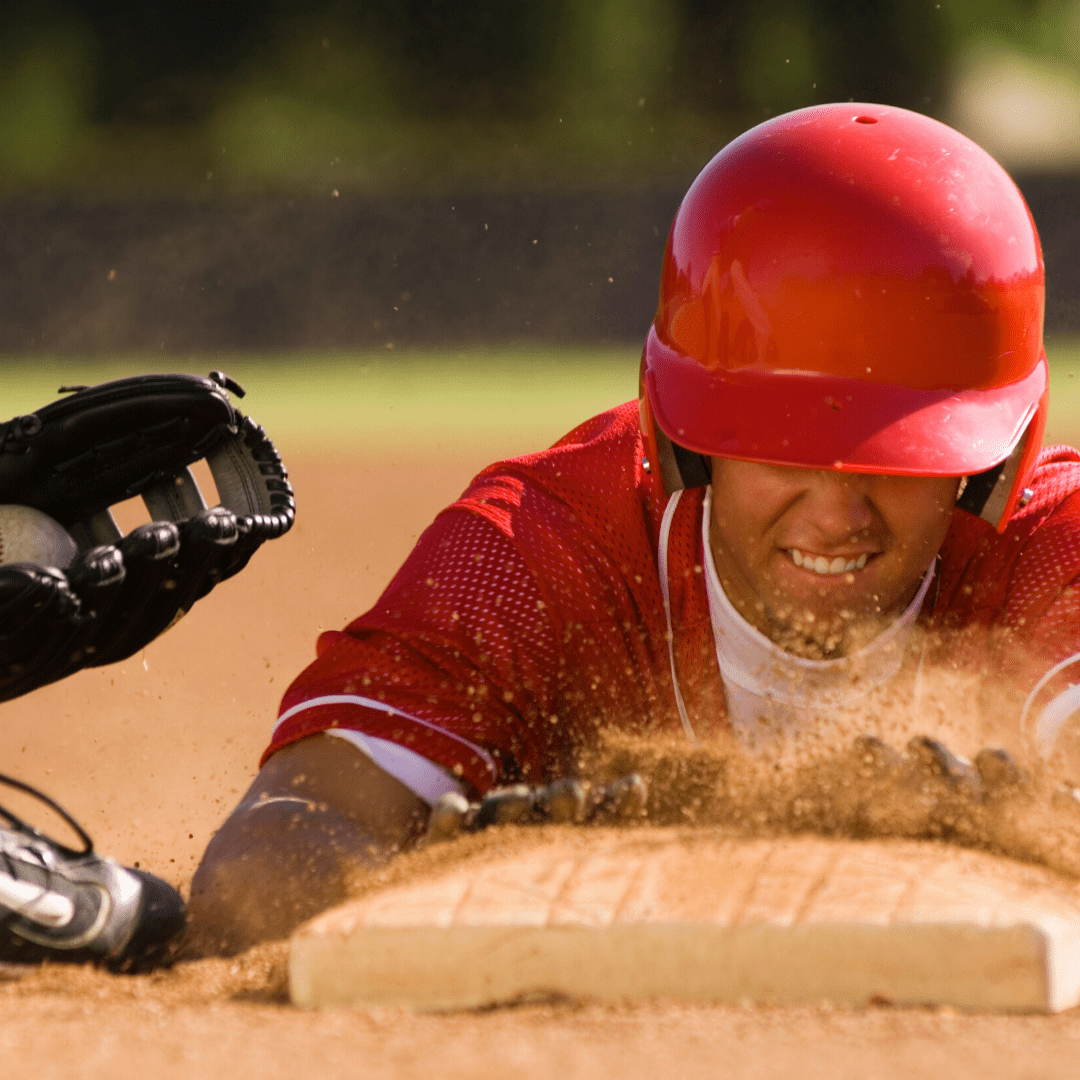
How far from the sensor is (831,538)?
87.4 inches

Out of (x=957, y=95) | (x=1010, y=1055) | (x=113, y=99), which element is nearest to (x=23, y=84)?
(x=113, y=99)

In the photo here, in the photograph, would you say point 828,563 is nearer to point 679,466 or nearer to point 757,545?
point 757,545

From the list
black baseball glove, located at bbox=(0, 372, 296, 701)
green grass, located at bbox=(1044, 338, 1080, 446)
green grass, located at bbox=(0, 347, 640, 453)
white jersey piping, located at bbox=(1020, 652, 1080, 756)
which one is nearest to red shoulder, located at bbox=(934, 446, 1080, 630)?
white jersey piping, located at bbox=(1020, 652, 1080, 756)

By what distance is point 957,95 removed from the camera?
22.8 m

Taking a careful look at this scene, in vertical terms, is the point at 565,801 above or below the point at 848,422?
below

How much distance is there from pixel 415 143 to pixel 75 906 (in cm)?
2044

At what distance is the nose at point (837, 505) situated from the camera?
2.22 meters

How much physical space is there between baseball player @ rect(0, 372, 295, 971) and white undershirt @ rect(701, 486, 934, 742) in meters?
0.70

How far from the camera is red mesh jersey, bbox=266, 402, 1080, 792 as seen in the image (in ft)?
7.64

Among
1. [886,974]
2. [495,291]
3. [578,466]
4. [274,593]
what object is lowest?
[495,291]

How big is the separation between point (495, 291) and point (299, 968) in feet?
50.8

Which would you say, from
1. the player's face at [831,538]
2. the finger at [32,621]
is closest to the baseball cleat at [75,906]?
the finger at [32,621]

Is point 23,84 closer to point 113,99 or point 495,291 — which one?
point 113,99

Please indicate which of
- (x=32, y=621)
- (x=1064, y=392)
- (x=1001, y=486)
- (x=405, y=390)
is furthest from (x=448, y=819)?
(x=405, y=390)
